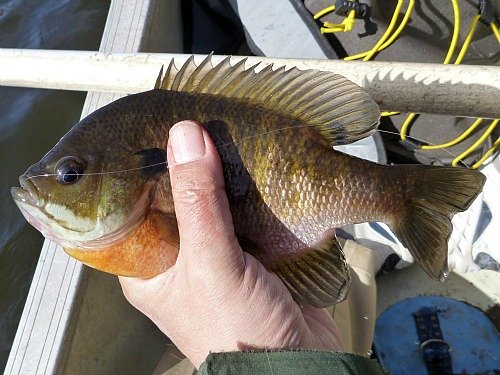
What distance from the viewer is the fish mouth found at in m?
1.22

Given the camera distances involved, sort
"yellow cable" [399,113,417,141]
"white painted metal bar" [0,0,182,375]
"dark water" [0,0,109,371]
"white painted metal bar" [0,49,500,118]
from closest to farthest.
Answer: "white painted metal bar" [0,49,500,118] < "white painted metal bar" [0,0,182,375] < "yellow cable" [399,113,417,141] < "dark water" [0,0,109,371]

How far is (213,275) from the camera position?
1233 millimetres

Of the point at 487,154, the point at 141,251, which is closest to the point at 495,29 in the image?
the point at 487,154

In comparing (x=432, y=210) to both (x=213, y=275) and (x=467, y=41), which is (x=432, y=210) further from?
(x=467, y=41)

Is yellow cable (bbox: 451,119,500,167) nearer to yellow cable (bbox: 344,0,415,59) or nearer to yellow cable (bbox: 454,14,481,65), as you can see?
yellow cable (bbox: 454,14,481,65)

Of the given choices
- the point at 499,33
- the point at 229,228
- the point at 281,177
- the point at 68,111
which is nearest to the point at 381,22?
the point at 499,33

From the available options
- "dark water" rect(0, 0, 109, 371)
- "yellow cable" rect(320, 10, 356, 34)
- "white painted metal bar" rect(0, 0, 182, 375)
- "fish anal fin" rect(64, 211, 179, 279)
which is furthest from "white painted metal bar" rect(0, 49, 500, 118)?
"dark water" rect(0, 0, 109, 371)

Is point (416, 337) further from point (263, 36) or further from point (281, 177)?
point (263, 36)

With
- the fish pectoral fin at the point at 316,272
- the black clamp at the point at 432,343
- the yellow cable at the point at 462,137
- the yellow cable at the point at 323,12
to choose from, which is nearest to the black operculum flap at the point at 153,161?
the fish pectoral fin at the point at 316,272

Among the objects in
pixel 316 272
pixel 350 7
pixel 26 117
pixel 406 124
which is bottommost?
pixel 26 117

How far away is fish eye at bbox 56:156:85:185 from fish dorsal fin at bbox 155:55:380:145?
0.33 m

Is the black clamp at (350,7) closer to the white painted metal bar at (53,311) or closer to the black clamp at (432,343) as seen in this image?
the white painted metal bar at (53,311)

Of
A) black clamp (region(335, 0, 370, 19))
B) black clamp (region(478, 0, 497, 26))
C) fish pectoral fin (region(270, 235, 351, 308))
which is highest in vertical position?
black clamp (region(335, 0, 370, 19))

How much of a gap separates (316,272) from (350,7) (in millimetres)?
1298
